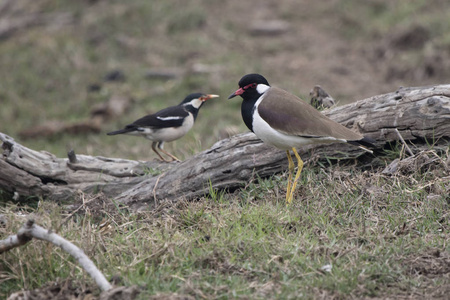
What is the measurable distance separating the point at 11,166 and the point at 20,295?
91.5 inches

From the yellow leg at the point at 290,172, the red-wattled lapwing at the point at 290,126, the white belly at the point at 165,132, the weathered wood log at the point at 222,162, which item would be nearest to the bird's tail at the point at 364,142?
the red-wattled lapwing at the point at 290,126

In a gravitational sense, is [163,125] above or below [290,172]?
above

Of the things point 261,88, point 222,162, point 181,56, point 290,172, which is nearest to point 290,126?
point 290,172

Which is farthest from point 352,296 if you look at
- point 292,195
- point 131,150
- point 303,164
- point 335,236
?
point 131,150

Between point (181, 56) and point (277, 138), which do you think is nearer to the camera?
point (277, 138)

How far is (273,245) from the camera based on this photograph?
4.32m

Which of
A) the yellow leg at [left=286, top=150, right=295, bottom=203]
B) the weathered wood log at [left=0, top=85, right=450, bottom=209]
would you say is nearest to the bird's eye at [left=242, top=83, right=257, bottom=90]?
the weathered wood log at [left=0, top=85, right=450, bottom=209]

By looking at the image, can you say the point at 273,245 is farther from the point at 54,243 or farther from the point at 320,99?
the point at 320,99

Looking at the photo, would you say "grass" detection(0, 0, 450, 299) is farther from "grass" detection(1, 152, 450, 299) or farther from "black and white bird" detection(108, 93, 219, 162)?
"black and white bird" detection(108, 93, 219, 162)

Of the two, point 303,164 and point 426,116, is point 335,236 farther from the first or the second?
point 426,116

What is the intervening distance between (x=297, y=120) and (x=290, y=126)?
0.33ft

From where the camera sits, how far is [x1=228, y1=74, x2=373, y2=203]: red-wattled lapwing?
16.9 feet

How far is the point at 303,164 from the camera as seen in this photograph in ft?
18.2

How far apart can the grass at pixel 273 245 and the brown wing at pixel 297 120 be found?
1.53 feet
